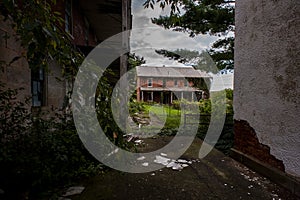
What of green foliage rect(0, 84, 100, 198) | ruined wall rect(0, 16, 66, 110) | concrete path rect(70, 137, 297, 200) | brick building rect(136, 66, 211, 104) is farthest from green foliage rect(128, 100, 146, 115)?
brick building rect(136, 66, 211, 104)

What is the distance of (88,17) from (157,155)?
18.2 feet

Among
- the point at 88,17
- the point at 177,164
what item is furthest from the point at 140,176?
the point at 88,17

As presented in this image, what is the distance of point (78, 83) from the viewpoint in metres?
1.70

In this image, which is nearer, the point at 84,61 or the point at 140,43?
the point at 84,61

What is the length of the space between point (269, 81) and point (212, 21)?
435 cm

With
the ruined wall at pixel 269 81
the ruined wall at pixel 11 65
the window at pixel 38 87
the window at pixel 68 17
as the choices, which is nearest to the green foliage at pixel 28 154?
the ruined wall at pixel 11 65

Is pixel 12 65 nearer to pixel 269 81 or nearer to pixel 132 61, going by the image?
pixel 269 81

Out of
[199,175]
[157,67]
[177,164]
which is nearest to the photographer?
[199,175]

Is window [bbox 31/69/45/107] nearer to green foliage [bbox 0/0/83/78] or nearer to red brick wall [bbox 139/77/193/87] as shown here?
green foliage [bbox 0/0/83/78]

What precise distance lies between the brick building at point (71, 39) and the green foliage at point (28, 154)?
1.65ft

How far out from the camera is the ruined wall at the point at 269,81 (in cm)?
260

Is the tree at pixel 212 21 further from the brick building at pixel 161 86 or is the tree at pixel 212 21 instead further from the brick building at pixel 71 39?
the brick building at pixel 161 86

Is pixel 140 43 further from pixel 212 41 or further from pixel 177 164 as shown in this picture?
pixel 177 164

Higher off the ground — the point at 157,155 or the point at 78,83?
the point at 78,83
